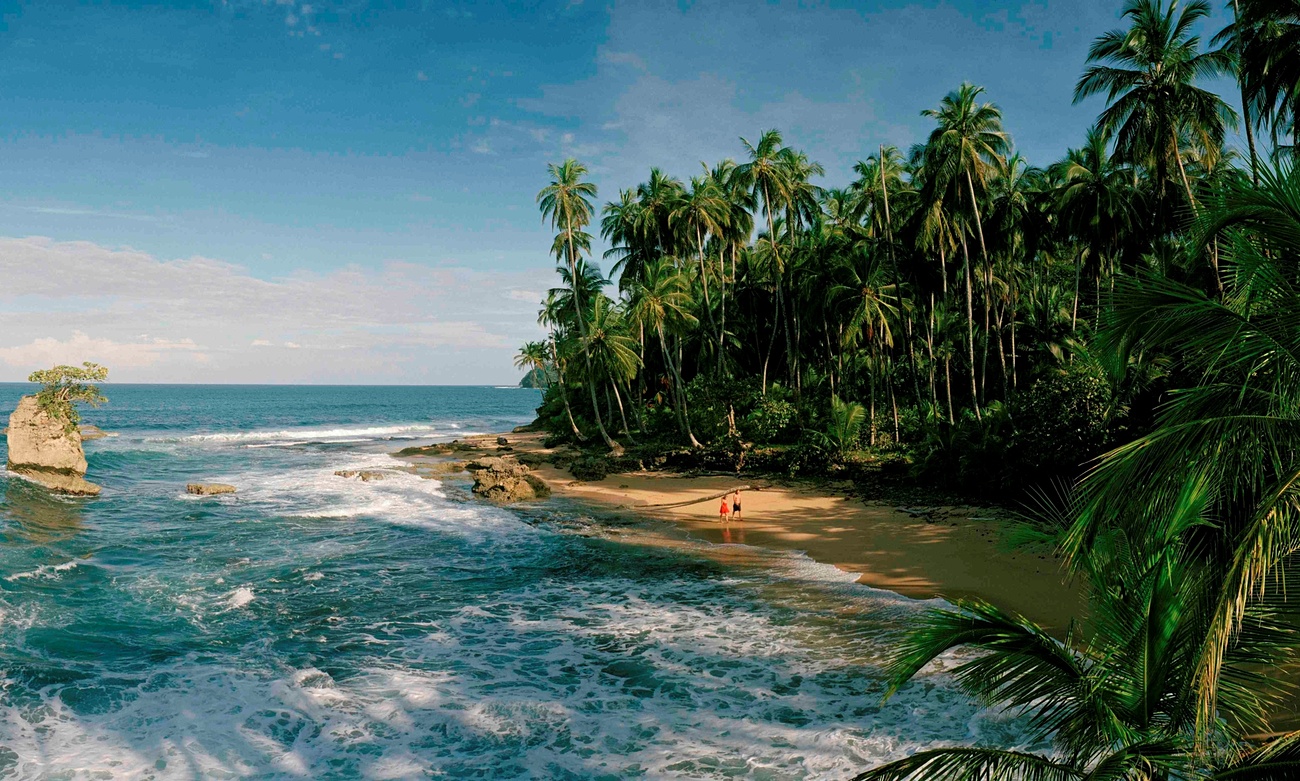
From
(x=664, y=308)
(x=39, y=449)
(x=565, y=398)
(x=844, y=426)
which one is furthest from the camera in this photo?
(x=565, y=398)

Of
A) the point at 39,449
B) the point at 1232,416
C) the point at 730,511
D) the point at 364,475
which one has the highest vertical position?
the point at 1232,416

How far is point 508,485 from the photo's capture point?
28.5 meters

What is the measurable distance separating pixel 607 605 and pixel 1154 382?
15.0 m

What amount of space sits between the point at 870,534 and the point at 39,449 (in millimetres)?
36487

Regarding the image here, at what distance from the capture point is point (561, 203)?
120 ft

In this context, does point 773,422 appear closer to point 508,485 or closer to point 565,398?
point 508,485

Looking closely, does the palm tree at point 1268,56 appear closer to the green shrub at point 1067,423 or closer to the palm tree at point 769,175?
the green shrub at point 1067,423

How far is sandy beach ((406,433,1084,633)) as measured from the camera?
560 inches

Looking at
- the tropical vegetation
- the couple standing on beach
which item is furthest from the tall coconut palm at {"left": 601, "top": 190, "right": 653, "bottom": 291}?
the couple standing on beach

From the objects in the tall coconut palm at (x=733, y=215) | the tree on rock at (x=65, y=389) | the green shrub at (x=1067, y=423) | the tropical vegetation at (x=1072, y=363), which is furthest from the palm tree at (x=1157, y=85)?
the tree on rock at (x=65, y=389)

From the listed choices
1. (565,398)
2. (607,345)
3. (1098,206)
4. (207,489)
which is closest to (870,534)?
(1098,206)

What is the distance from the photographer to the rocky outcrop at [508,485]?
2820 centimetres

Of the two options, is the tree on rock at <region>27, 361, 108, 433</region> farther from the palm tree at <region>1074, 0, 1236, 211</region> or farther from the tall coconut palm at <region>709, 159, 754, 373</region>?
the palm tree at <region>1074, 0, 1236, 211</region>

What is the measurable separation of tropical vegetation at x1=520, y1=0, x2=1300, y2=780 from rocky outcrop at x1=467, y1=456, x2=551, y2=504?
26.4ft
